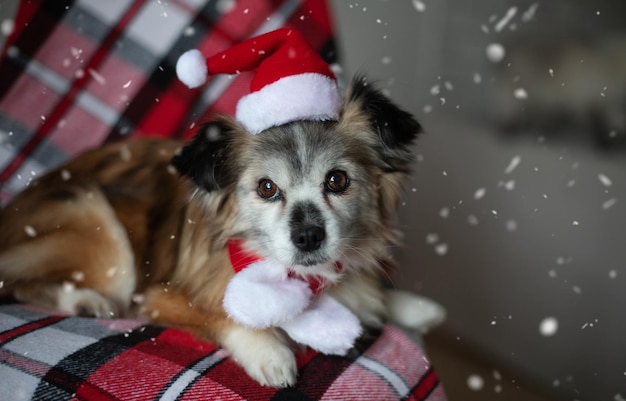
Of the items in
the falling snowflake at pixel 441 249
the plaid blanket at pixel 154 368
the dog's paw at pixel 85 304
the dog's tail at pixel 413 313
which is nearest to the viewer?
the plaid blanket at pixel 154 368

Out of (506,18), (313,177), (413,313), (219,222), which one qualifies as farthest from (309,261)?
(506,18)

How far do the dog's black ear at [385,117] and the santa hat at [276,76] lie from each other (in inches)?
3.0

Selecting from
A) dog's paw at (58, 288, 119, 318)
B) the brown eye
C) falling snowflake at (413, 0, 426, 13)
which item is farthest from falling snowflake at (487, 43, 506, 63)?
dog's paw at (58, 288, 119, 318)

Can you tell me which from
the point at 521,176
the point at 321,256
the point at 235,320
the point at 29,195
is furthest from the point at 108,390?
Answer: the point at 521,176

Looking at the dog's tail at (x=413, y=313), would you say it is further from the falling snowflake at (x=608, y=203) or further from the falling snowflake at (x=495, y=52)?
the falling snowflake at (x=495, y=52)

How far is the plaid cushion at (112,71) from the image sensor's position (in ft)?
6.02

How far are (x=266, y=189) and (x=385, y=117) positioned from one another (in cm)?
27

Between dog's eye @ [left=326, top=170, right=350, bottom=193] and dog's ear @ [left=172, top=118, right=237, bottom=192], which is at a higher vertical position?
dog's eye @ [left=326, top=170, right=350, bottom=193]

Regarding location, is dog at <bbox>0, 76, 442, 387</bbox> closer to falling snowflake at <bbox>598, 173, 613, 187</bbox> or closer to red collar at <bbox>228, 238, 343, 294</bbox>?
red collar at <bbox>228, 238, 343, 294</bbox>

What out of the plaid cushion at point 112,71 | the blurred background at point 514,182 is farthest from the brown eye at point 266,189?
the blurred background at point 514,182

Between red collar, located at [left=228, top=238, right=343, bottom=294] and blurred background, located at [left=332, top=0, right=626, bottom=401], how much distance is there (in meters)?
0.74

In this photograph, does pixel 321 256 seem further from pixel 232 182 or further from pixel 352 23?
pixel 352 23

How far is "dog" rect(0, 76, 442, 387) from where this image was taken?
3.82ft

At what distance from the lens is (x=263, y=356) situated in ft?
3.69
